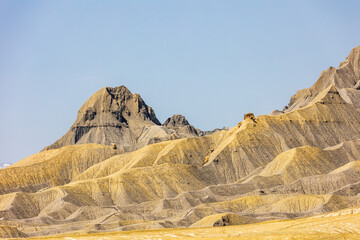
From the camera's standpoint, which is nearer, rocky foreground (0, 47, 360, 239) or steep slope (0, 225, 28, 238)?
steep slope (0, 225, 28, 238)

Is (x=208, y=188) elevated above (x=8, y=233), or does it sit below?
above

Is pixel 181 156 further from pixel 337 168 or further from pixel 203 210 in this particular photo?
pixel 203 210

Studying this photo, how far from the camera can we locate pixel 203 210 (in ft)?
470

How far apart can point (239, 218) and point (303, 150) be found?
59034 millimetres

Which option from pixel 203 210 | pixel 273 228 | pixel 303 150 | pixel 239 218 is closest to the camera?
pixel 273 228

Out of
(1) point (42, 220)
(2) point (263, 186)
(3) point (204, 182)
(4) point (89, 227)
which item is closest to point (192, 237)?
(4) point (89, 227)

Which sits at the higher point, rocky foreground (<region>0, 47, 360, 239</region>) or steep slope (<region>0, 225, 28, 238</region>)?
rocky foreground (<region>0, 47, 360, 239</region>)

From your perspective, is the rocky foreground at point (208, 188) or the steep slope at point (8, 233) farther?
the rocky foreground at point (208, 188)

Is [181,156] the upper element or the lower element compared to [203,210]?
upper

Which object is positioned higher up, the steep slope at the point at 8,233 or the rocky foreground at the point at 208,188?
the rocky foreground at the point at 208,188

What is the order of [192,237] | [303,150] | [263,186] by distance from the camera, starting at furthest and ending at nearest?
[303,150] → [263,186] → [192,237]

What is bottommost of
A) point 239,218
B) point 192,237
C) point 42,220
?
point 192,237

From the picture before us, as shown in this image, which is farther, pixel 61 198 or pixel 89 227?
pixel 61 198

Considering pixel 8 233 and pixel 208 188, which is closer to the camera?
pixel 8 233
